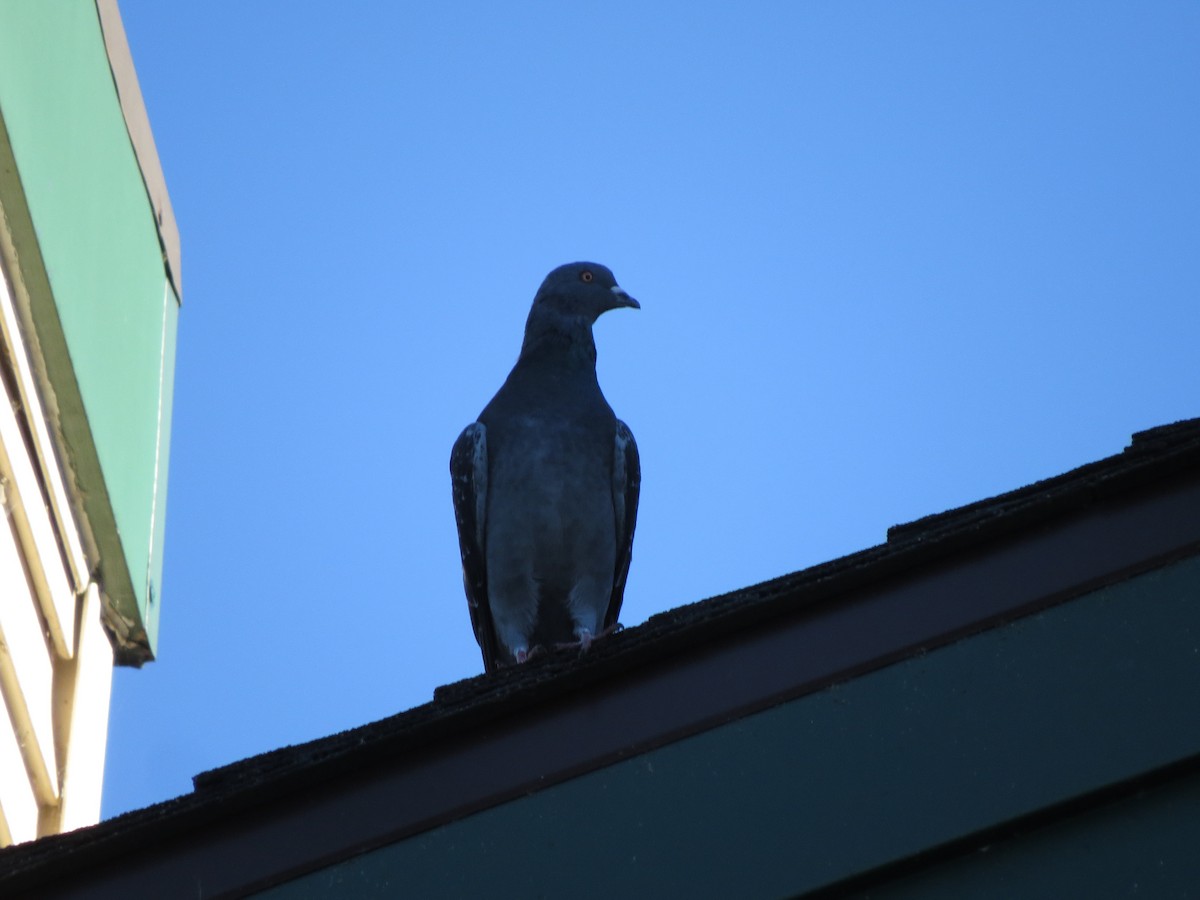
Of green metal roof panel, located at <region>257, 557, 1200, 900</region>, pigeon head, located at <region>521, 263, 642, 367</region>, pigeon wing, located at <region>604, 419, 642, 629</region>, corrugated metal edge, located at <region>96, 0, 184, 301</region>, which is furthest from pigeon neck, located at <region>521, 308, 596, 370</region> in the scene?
green metal roof panel, located at <region>257, 557, 1200, 900</region>

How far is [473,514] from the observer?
22.2ft

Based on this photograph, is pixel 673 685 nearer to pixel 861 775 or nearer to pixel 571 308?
pixel 861 775

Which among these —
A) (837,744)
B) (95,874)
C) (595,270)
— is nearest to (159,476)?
(595,270)

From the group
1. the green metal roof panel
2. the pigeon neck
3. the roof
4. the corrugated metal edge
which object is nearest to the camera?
the green metal roof panel

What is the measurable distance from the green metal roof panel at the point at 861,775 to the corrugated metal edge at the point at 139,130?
4.23 meters

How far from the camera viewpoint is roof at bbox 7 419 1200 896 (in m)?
2.86

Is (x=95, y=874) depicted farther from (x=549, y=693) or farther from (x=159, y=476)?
(x=159, y=476)

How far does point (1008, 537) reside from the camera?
2.95 metres

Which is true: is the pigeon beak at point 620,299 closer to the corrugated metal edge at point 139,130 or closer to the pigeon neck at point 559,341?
the pigeon neck at point 559,341

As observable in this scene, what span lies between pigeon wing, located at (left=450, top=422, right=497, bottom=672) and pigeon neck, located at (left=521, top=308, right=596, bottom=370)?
519 millimetres

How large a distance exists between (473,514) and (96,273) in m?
1.95

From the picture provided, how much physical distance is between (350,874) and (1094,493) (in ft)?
4.82

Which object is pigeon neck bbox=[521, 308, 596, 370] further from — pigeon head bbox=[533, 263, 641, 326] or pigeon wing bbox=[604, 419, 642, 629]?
pigeon wing bbox=[604, 419, 642, 629]

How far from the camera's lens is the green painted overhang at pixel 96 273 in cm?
477
